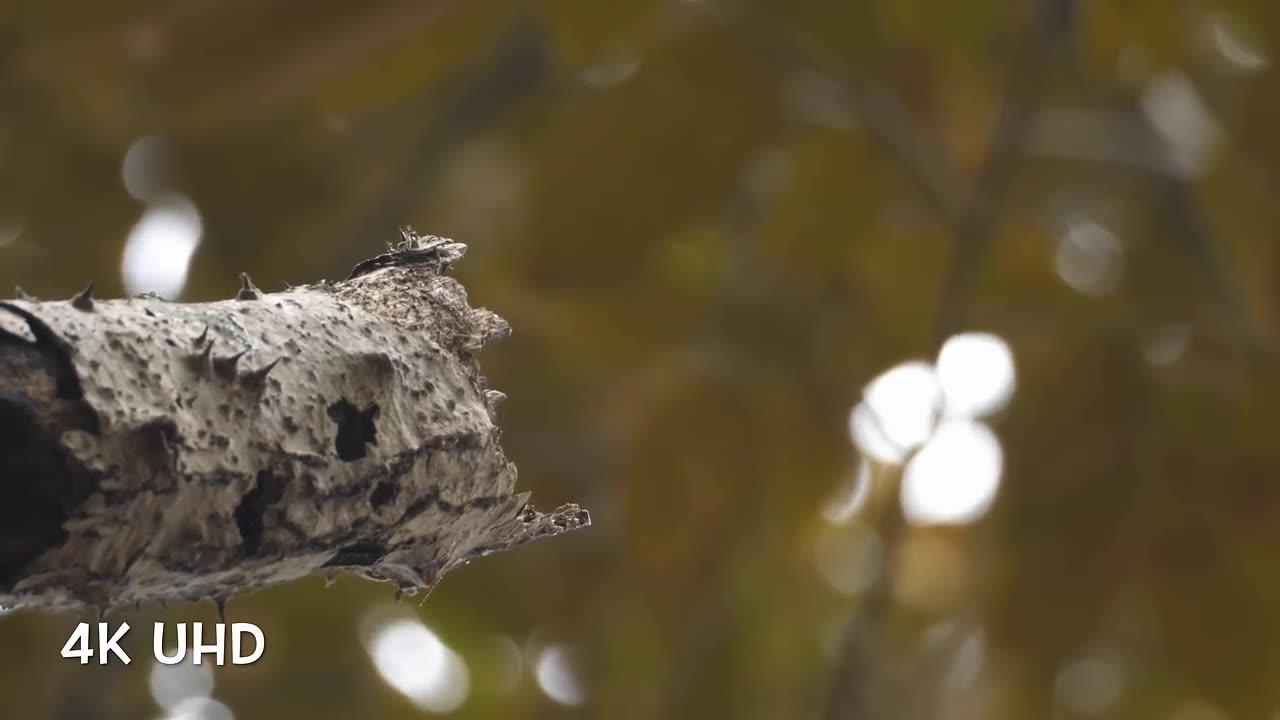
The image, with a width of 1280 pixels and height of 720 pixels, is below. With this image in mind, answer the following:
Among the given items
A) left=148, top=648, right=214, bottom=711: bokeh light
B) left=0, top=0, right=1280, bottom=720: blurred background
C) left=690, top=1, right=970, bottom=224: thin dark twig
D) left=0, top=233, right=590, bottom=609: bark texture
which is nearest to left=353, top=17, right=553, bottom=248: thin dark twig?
left=0, top=0, right=1280, bottom=720: blurred background

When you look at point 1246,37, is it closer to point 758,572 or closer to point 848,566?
point 758,572

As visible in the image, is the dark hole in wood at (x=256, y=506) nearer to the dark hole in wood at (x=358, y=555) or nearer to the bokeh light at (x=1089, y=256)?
the dark hole in wood at (x=358, y=555)

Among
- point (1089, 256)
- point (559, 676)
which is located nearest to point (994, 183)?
point (1089, 256)

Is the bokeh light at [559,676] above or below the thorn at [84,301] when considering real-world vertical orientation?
above

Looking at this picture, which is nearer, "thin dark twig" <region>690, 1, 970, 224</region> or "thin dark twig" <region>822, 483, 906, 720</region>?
"thin dark twig" <region>690, 1, 970, 224</region>

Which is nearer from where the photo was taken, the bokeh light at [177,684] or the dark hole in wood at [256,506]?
the dark hole in wood at [256,506]

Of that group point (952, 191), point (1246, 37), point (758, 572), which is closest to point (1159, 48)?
point (1246, 37)

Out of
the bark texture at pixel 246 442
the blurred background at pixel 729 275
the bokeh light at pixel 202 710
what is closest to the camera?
the bark texture at pixel 246 442

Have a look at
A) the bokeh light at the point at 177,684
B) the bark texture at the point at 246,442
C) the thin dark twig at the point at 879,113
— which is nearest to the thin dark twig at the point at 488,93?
the thin dark twig at the point at 879,113

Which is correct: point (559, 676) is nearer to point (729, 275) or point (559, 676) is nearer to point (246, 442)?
point (729, 275)

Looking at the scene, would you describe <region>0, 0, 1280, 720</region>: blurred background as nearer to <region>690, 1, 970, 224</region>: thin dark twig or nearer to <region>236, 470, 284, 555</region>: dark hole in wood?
<region>690, 1, 970, 224</region>: thin dark twig
